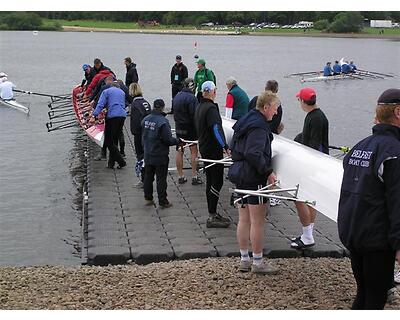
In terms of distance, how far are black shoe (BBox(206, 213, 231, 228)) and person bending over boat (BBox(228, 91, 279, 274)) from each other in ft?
6.54

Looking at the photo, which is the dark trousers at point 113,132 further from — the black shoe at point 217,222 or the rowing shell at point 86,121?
the black shoe at point 217,222

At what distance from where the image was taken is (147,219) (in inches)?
331

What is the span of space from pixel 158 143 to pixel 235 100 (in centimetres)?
149

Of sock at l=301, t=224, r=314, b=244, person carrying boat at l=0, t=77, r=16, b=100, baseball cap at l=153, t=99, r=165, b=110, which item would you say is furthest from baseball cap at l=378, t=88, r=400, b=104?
person carrying boat at l=0, t=77, r=16, b=100

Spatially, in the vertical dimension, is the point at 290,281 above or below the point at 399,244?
below

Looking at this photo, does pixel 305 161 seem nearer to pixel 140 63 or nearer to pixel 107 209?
pixel 107 209

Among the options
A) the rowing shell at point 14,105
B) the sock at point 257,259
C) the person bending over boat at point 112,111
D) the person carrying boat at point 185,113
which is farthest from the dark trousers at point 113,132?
the rowing shell at point 14,105

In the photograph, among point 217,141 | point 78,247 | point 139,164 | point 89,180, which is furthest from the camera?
point 89,180

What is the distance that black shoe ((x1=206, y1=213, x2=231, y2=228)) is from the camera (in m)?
7.85

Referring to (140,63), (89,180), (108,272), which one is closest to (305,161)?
(108,272)

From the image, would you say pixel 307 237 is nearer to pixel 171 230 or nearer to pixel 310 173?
pixel 310 173

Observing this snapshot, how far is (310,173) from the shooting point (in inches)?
236

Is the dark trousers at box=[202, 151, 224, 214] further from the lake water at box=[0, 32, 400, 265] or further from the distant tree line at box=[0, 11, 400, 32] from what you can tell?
the lake water at box=[0, 32, 400, 265]

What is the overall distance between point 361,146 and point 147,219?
191 inches
